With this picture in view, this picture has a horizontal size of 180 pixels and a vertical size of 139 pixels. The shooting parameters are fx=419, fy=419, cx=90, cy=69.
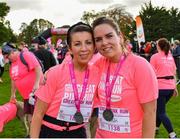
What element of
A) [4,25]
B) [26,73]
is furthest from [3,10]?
[26,73]

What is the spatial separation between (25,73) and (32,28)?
91.5 m

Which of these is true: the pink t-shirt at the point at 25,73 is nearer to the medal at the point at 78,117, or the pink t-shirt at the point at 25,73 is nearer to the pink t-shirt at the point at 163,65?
the pink t-shirt at the point at 163,65

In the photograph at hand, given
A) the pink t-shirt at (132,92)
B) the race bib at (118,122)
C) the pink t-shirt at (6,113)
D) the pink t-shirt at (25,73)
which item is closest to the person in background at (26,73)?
the pink t-shirt at (25,73)

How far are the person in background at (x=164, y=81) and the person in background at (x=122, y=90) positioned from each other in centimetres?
434

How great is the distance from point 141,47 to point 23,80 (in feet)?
54.5

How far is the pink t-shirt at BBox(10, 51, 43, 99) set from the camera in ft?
21.4

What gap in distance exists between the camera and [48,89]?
3078 mm

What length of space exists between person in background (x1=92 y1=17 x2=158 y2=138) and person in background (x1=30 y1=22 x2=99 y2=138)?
0.40 feet

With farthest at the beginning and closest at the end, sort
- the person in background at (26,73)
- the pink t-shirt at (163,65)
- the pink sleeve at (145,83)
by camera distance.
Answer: the pink t-shirt at (163,65), the person in background at (26,73), the pink sleeve at (145,83)

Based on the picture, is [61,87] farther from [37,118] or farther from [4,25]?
[4,25]

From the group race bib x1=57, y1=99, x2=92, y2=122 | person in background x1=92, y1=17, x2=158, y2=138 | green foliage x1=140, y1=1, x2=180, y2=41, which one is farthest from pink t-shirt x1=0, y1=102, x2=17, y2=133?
green foliage x1=140, y1=1, x2=180, y2=41

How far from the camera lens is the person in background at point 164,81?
23.5 feet

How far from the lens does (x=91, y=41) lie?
3029 mm

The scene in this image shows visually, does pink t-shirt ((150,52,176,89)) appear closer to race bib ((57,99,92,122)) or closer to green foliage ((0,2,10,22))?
race bib ((57,99,92,122))
